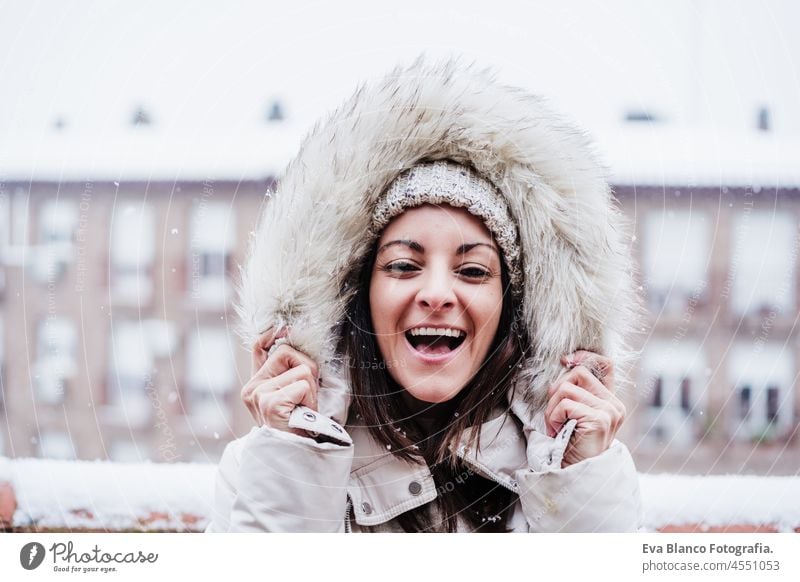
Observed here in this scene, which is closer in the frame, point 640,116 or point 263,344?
point 263,344

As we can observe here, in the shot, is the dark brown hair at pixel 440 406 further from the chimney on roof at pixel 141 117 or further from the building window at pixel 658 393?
the chimney on roof at pixel 141 117

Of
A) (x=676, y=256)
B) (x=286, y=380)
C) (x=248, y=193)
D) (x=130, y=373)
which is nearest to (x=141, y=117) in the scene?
(x=248, y=193)

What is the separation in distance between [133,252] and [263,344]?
1.12ft

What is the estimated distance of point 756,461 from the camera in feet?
4.23

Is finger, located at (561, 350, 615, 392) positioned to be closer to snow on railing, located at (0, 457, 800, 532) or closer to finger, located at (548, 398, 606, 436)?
finger, located at (548, 398, 606, 436)

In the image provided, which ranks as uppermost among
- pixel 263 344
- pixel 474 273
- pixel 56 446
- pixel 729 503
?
pixel 474 273

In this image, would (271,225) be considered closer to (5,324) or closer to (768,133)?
(5,324)

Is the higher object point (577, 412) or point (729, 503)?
point (577, 412)

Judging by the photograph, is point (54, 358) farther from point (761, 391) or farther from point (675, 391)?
point (761, 391)

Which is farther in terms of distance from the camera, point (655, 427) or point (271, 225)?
point (655, 427)

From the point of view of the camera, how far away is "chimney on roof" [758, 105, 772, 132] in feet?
4.17

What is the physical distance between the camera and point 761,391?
129 centimetres
